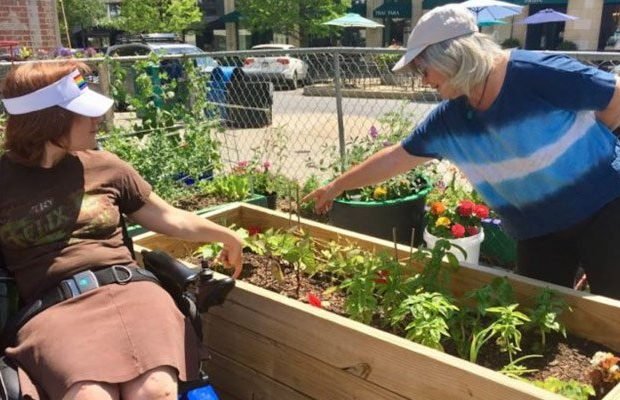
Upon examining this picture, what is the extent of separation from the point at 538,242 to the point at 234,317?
1196 millimetres

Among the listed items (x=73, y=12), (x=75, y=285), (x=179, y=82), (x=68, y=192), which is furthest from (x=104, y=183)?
(x=73, y=12)

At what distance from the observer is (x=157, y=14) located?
1133 inches

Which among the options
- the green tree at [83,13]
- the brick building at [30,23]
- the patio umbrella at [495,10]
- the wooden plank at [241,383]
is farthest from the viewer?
the green tree at [83,13]

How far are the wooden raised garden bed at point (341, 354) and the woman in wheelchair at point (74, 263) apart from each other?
0.29 meters

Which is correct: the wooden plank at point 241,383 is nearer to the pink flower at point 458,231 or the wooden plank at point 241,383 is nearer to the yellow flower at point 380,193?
the pink flower at point 458,231

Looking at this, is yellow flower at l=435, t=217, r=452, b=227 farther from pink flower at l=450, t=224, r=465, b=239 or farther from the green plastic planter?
the green plastic planter

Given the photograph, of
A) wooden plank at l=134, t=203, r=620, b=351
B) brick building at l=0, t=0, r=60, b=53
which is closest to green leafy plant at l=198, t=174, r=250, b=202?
wooden plank at l=134, t=203, r=620, b=351

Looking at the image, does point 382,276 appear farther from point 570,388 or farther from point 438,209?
point 438,209

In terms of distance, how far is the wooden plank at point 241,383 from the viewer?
2156 millimetres

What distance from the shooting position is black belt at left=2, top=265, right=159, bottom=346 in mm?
1896

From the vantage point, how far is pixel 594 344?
1.99m

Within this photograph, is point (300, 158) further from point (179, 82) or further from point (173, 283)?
point (173, 283)

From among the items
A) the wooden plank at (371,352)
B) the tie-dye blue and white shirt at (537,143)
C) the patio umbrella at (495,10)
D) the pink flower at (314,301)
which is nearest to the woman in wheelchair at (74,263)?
the wooden plank at (371,352)

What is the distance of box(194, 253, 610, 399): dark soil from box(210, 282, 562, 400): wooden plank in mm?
190
